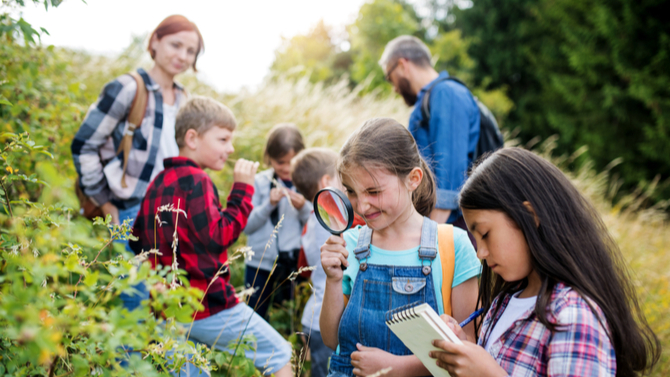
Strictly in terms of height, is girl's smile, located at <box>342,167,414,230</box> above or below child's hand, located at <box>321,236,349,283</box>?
above

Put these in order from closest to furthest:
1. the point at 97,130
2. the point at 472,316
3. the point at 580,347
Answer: the point at 580,347, the point at 472,316, the point at 97,130

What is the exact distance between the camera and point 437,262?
1.80 m

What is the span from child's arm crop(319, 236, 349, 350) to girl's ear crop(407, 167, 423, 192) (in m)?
0.41

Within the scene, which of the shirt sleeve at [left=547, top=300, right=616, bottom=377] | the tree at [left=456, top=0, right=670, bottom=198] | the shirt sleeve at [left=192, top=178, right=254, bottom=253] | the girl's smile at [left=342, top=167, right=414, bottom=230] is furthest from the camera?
the tree at [left=456, top=0, right=670, bottom=198]

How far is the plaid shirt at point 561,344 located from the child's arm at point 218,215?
136 centimetres

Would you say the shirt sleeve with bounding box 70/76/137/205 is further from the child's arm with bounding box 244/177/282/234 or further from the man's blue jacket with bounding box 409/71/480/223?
the man's blue jacket with bounding box 409/71/480/223

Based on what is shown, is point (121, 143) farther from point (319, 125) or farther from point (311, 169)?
point (319, 125)

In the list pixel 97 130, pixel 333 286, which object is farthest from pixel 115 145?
pixel 333 286

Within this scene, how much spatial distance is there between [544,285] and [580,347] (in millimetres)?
218

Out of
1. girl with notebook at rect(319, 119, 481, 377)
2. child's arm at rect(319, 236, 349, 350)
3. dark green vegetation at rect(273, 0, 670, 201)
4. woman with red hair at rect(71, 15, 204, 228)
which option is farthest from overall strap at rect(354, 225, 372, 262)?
dark green vegetation at rect(273, 0, 670, 201)

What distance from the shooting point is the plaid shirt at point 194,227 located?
2154 millimetres

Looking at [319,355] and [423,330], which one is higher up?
[423,330]

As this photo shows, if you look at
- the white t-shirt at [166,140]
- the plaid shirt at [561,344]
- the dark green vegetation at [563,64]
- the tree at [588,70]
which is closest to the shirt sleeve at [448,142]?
the plaid shirt at [561,344]

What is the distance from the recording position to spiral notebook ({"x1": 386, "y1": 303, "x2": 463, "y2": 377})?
1.26 m
